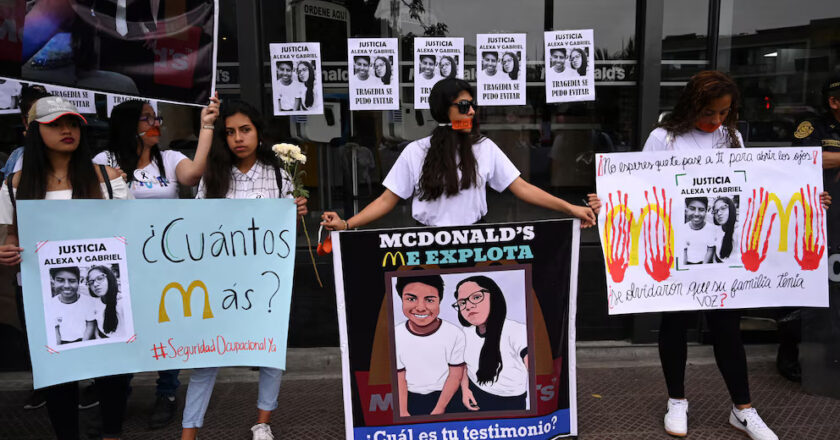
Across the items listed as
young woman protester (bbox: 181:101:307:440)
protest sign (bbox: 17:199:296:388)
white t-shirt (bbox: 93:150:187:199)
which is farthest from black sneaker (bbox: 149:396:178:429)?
white t-shirt (bbox: 93:150:187:199)

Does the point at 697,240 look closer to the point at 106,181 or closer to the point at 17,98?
the point at 106,181

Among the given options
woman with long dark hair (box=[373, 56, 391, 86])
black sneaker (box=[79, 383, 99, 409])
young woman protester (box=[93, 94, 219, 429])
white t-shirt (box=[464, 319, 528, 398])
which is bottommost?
black sneaker (box=[79, 383, 99, 409])

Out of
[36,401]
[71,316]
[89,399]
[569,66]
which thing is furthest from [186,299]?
[569,66]

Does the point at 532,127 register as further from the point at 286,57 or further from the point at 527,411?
the point at 527,411

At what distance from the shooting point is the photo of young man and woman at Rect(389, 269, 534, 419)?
2.90 m

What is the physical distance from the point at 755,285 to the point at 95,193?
344cm

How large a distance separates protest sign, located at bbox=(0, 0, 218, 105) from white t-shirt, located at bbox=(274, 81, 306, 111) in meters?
1.31

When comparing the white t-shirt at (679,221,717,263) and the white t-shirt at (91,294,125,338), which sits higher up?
the white t-shirt at (679,221,717,263)

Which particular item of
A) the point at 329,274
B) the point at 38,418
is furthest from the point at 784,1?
the point at 38,418

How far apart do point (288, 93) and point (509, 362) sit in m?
2.75

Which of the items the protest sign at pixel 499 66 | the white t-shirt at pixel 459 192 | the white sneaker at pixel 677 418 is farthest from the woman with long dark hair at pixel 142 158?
the white sneaker at pixel 677 418

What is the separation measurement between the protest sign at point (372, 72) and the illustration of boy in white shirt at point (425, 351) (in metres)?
2.14

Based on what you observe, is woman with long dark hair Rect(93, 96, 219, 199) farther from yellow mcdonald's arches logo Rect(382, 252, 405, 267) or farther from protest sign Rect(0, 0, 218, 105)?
yellow mcdonald's arches logo Rect(382, 252, 405, 267)

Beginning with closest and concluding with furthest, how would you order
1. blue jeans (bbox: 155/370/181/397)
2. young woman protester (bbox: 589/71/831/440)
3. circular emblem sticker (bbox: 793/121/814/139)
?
young woman protester (bbox: 589/71/831/440), circular emblem sticker (bbox: 793/121/814/139), blue jeans (bbox: 155/370/181/397)
